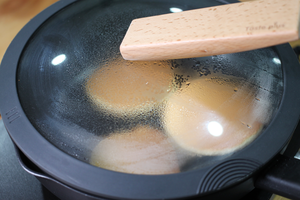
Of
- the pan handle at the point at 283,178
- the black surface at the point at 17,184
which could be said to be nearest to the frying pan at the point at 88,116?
the pan handle at the point at 283,178

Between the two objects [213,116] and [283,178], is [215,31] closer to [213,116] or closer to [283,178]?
[213,116]

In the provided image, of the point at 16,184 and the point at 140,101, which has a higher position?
the point at 140,101

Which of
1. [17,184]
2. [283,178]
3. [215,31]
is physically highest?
[215,31]

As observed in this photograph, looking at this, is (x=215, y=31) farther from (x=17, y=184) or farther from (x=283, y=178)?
(x=17, y=184)

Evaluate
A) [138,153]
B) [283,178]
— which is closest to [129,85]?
[138,153]

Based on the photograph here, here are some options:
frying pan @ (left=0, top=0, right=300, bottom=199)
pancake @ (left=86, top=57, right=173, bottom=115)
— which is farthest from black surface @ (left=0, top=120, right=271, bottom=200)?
pancake @ (left=86, top=57, right=173, bottom=115)

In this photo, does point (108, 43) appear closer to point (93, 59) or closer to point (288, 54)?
point (93, 59)

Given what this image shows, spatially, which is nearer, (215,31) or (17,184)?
(215,31)
